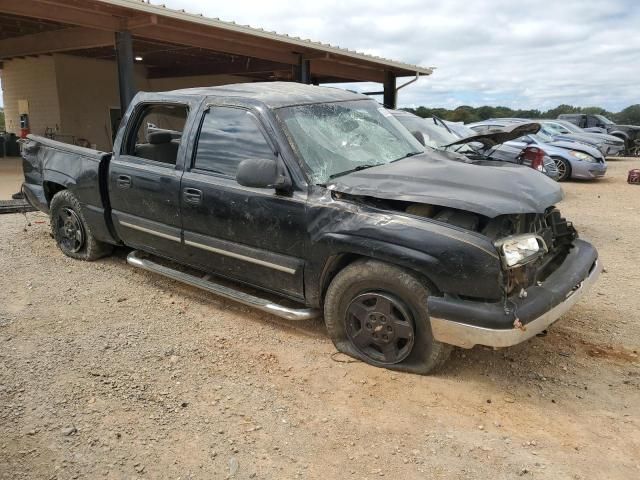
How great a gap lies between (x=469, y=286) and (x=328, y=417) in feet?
3.55

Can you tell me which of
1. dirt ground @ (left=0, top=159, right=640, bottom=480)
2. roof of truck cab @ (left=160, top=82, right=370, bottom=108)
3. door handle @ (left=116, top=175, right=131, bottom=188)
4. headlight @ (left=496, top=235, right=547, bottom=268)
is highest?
roof of truck cab @ (left=160, top=82, right=370, bottom=108)

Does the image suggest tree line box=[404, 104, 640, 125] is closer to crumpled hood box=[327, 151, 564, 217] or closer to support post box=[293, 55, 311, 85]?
support post box=[293, 55, 311, 85]

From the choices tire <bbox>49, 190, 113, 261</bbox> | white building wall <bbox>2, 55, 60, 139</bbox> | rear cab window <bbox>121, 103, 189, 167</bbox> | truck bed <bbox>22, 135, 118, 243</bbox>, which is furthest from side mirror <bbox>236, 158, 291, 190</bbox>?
white building wall <bbox>2, 55, 60, 139</bbox>

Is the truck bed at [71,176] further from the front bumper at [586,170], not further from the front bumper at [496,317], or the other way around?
the front bumper at [586,170]

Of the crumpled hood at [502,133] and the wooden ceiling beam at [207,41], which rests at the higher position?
the wooden ceiling beam at [207,41]

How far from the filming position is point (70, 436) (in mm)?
2678

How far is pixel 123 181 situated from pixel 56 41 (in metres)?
9.90

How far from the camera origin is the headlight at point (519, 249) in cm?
286

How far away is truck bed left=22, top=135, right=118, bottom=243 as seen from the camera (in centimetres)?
486

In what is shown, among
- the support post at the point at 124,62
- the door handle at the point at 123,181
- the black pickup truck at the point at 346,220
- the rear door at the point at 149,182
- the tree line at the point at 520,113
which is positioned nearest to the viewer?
the black pickup truck at the point at 346,220

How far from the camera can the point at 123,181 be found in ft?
14.9

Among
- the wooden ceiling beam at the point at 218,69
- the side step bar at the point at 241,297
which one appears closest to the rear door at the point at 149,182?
the side step bar at the point at 241,297

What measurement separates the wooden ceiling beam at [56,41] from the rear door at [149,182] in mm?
7191

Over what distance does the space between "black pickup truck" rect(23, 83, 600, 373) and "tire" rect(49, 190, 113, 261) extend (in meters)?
0.58
